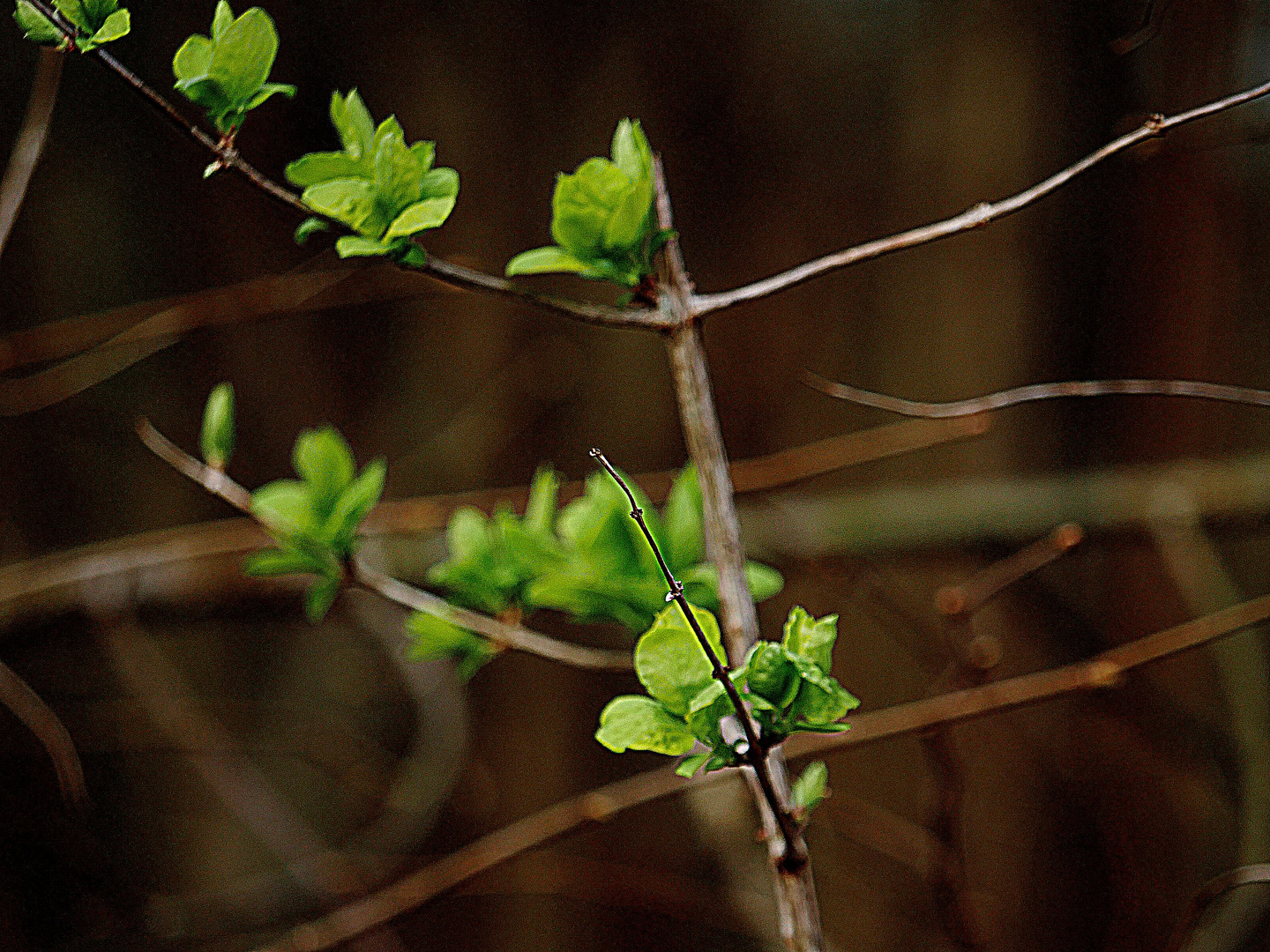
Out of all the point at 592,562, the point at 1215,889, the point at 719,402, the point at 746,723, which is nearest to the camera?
the point at 746,723

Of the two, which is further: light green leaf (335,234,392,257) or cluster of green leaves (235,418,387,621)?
cluster of green leaves (235,418,387,621)

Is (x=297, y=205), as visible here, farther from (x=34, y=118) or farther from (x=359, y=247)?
(x=34, y=118)

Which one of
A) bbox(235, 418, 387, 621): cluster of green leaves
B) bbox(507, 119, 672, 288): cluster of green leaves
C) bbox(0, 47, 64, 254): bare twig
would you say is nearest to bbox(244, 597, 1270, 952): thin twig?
bbox(235, 418, 387, 621): cluster of green leaves

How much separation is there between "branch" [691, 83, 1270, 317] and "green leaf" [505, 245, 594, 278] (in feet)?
0.11

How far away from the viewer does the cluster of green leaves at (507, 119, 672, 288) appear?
0.75 feet

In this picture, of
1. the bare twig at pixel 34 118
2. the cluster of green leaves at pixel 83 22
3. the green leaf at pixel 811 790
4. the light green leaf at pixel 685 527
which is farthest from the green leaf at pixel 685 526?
the bare twig at pixel 34 118

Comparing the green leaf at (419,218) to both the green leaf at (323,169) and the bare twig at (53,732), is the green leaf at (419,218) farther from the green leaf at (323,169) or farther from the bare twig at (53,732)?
the bare twig at (53,732)

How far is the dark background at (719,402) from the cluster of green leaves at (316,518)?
39 centimetres

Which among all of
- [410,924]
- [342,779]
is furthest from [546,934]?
[342,779]

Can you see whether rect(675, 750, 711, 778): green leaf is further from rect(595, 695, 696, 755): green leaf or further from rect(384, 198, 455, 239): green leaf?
rect(384, 198, 455, 239): green leaf

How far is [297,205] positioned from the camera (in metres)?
0.21

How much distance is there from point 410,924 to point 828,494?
1.63 ft

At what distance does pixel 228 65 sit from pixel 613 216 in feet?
0.32

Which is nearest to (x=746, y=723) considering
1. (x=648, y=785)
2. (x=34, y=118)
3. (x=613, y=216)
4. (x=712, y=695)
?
(x=712, y=695)
